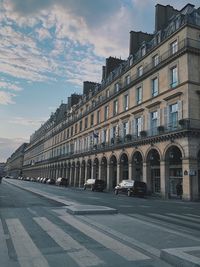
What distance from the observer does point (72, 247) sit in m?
6.69

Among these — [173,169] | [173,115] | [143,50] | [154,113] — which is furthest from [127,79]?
[173,169]

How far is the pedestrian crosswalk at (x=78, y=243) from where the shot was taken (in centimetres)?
571

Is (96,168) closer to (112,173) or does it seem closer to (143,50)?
(112,173)

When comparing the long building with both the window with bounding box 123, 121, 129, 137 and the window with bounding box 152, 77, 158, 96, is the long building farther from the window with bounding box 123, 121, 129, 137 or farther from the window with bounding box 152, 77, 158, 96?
the window with bounding box 123, 121, 129, 137

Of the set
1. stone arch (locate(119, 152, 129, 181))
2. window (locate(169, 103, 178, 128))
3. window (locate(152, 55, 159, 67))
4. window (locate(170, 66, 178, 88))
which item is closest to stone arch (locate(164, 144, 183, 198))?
window (locate(169, 103, 178, 128))

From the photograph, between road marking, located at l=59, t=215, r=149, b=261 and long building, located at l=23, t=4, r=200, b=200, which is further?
long building, located at l=23, t=4, r=200, b=200

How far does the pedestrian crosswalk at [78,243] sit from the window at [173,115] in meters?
20.2

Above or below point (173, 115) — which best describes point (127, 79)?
above

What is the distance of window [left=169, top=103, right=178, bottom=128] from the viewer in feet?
97.1

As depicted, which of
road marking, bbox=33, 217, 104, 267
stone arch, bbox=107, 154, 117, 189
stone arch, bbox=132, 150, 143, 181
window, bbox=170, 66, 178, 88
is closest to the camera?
road marking, bbox=33, 217, 104, 267

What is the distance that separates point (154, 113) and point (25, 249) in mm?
28348

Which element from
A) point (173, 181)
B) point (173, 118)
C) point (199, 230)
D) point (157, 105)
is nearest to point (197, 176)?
point (173, 181)

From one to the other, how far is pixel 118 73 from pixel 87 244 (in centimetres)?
3899

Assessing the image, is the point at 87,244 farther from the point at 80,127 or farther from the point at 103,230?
the point at 80,127
